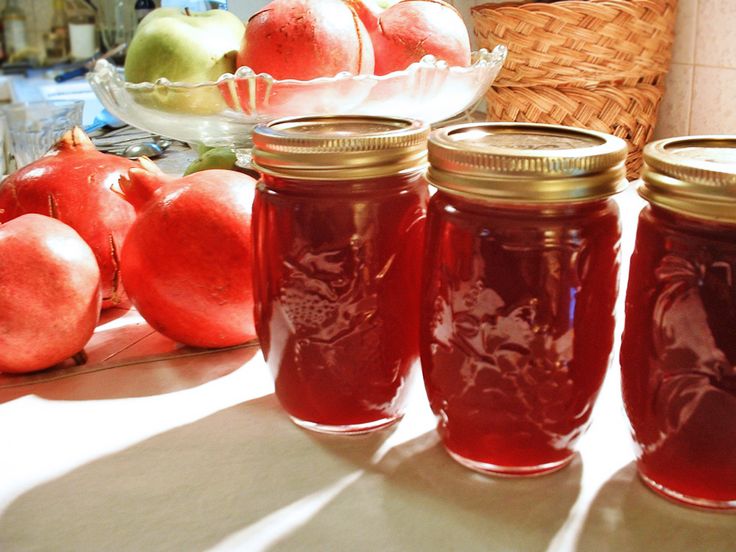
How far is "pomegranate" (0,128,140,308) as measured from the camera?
671 mm

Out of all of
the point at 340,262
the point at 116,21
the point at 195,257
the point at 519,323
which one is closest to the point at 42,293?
the point at 195,257

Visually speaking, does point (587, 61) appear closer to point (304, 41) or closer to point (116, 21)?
point (304, 41)

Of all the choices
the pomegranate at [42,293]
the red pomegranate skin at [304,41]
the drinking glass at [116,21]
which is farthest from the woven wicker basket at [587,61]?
the drinking glass at [116,21]

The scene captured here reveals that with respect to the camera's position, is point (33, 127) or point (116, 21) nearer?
point (33, 127)

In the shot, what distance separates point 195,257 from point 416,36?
336 mm

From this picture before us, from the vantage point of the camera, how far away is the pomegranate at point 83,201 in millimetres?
671

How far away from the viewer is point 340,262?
0.46m

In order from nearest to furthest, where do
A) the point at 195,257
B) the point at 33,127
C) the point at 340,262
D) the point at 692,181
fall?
the point at 692,181
the point at 340,262
the point at 195,257
the point at 33,127

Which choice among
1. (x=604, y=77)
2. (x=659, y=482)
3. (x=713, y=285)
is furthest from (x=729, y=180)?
(x=604, y=77)

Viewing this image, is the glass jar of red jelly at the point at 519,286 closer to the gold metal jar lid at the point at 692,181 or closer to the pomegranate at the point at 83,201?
the gold metal jar lid at the point at 692,181

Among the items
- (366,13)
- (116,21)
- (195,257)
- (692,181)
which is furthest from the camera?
(116,21)

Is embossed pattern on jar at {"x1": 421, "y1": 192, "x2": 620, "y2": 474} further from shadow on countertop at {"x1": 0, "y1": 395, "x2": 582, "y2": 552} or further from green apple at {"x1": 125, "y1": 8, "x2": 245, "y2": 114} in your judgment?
green apple at {"x1": 125, "y1": 8, "x2": 245, "y2": 114}

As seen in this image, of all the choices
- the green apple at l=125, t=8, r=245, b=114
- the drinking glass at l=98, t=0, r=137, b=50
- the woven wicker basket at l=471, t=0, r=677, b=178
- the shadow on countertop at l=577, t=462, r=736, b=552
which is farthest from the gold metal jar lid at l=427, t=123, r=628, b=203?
the drinking glass at l=98, t=0, r=137, b=50

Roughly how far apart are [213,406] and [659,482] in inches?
11.3
